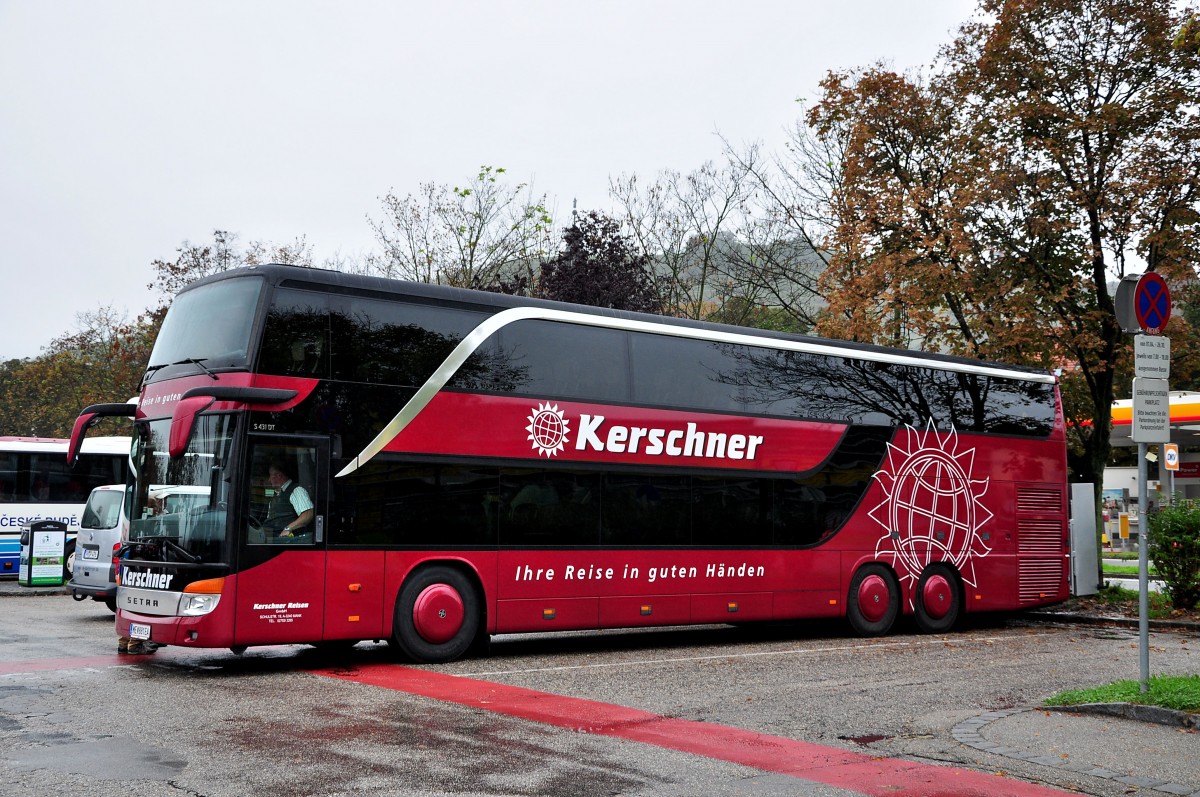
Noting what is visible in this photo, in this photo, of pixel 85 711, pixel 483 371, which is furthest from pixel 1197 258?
pixel 85 711

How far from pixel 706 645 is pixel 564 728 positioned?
725cm

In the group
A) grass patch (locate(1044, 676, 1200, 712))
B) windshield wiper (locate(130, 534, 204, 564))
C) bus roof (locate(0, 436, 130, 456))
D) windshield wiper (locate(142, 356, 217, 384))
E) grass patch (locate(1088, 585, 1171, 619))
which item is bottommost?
grass patch (locate(1088, 585, 1171, 619))

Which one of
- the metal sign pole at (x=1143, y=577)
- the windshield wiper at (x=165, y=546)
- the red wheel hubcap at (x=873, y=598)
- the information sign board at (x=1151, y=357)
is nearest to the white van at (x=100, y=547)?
the windshield wiper at (x=165, y=546)

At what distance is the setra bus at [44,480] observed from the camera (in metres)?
28.5

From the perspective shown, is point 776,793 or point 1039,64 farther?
point 1039,64

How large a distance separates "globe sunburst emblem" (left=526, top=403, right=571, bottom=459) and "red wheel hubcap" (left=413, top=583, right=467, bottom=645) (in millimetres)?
1981

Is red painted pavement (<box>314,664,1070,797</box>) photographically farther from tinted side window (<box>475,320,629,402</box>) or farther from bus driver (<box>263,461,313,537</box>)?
tinted side window (<box>475,320,629,402</box>)

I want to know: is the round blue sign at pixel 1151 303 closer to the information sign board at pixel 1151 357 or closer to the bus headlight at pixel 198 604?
the information sign board at pixel 1151 357

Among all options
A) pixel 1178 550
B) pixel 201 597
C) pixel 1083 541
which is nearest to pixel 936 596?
pixel 1178 550

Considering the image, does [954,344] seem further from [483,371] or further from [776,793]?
[776,793]

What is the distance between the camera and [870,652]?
49.2 ft

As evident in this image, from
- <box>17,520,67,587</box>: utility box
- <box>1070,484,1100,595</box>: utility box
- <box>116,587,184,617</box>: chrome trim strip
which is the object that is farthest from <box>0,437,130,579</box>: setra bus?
<box>1070,484,1100,595</box>: utility box

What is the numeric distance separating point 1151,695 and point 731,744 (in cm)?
377

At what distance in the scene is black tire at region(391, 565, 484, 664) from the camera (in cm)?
1288
